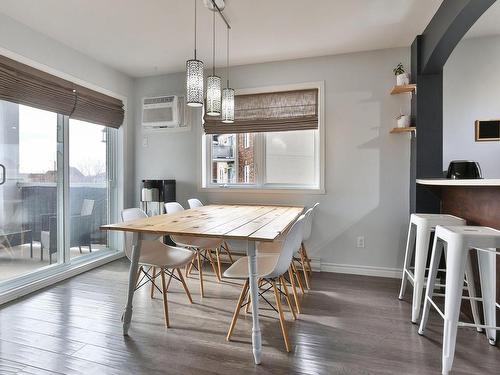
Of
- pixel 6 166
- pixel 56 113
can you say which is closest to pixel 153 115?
pixel 56 113

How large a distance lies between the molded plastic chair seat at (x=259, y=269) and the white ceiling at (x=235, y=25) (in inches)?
80.5

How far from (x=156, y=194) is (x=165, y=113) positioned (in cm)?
108

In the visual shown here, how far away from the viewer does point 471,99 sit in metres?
2.96

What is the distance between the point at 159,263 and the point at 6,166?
1.78 m

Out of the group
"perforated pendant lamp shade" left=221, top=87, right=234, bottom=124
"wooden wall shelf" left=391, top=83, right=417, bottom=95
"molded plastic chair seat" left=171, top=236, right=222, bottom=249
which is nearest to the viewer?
"perforated pendant lamp shade" left=221, top=87, right=234, bottom=124

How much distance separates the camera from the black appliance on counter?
2324mm

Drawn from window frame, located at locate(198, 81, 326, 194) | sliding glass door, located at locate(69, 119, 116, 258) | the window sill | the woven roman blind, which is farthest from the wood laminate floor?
the woven roman blind

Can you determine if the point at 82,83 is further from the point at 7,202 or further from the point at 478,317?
the point at 478,317

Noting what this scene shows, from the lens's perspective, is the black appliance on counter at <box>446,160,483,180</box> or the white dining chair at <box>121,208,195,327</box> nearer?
the white dining chair at <box>121,208,195,327</box>

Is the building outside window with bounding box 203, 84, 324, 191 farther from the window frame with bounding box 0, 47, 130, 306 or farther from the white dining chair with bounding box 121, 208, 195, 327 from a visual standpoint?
the white dining chair with bounding box 121, 208, 195, 327

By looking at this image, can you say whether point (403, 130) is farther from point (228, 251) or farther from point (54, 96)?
point (54, 96)

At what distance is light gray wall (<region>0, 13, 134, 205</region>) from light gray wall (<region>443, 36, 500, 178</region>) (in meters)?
3.84

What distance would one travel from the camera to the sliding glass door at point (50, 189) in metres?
2.64

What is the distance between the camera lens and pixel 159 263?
2088 mm
